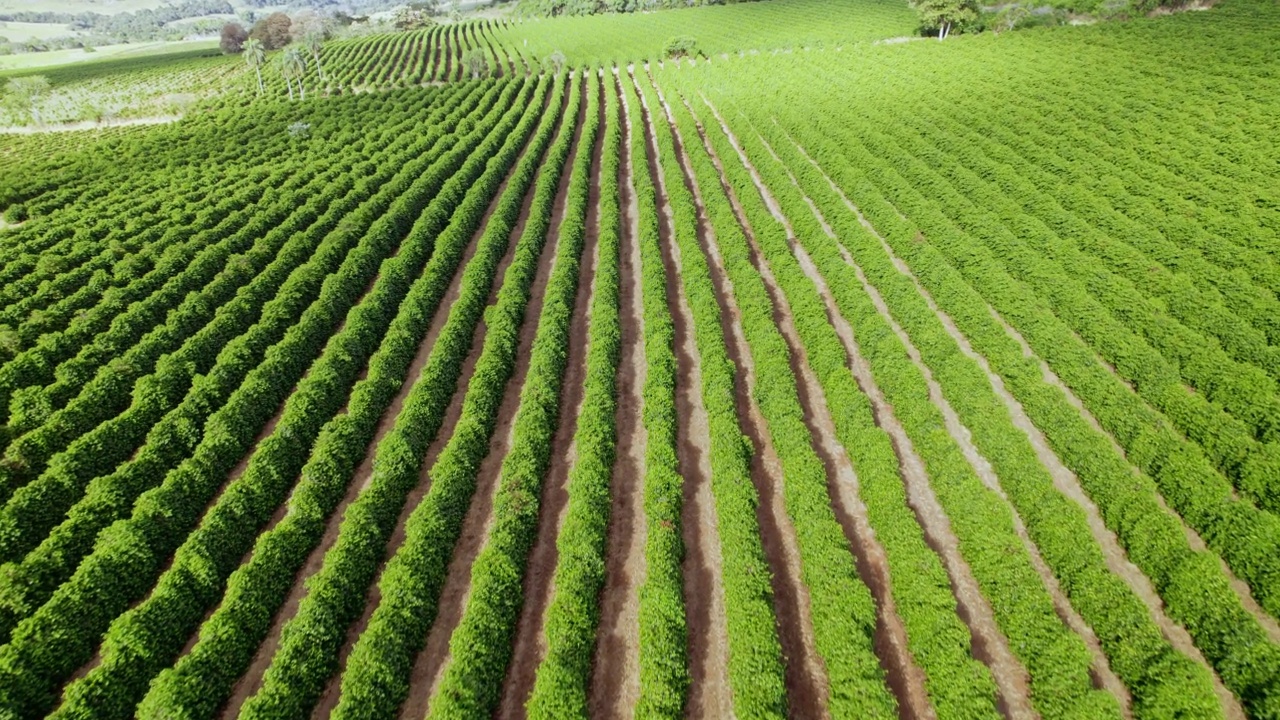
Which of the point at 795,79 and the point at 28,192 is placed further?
the point at 795,79

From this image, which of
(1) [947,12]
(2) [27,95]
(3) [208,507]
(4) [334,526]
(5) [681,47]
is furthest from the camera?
(5) [681,47]

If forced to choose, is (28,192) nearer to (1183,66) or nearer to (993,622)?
(993,622)

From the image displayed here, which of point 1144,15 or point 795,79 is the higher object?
point 1144,15

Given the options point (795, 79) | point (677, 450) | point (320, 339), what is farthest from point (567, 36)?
point (677, 450)

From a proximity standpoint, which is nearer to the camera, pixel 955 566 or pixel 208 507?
pixel 955 566

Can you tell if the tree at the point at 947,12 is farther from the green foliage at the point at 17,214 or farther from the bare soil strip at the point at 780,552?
the green foliage at the point at 17,214

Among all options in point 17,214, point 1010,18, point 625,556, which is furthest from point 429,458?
point 1010,18

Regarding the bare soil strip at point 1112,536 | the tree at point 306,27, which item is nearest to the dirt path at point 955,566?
the bare soil strip at point 1112,536

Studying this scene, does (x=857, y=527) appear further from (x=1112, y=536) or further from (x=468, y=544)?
(x=468, y=544)
